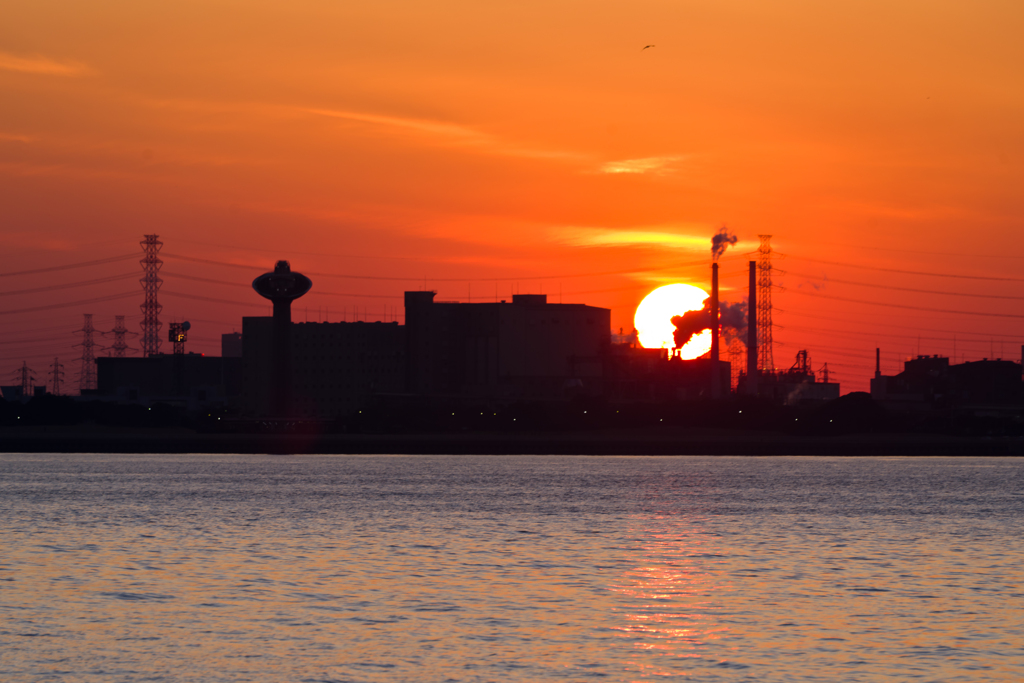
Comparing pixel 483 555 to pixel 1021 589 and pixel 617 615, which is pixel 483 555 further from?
pixel 1021 589

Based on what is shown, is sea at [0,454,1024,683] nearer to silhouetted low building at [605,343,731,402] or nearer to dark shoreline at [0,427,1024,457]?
dark shoreline at [0,427,1024,457]

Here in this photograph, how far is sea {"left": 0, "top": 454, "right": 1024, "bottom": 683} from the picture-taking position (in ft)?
81.3

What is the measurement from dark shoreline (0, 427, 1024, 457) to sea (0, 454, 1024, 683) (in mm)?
64803

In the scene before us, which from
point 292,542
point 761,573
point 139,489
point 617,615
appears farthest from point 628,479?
point 617,615

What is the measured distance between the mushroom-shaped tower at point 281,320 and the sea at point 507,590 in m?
111

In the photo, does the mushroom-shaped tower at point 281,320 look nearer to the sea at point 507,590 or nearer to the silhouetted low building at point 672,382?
the silhouetted low building at point 672,382

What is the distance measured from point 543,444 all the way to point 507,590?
118243 millimetres

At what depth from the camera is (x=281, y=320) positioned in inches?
7653

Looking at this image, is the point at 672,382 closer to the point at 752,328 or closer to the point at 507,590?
the point at 752,328

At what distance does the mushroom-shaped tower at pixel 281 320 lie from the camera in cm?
19325

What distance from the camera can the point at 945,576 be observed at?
135 ft

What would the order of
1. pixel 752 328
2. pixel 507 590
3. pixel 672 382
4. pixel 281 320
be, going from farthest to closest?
pixel 281 320 < pixel 672 382 < pixel 752 328 < pixel 507 590

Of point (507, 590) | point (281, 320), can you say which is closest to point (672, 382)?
point (281, 320)

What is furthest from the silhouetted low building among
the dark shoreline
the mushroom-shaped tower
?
the mushroom-shaped tower
